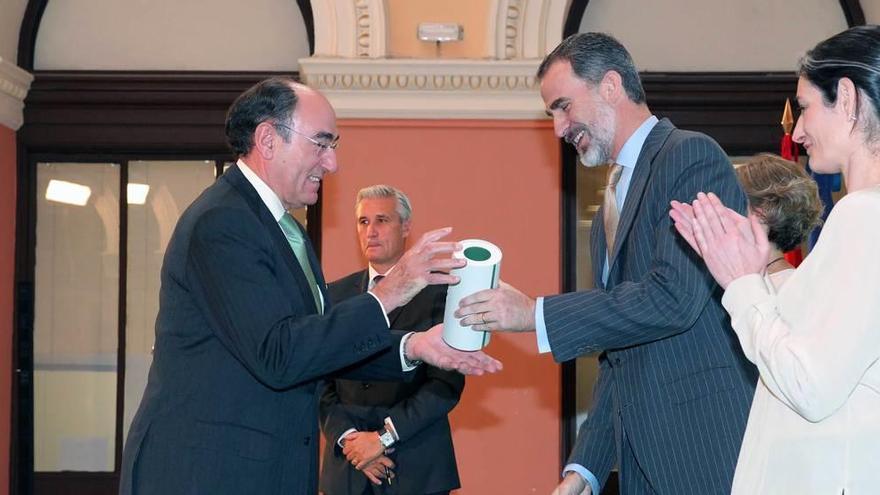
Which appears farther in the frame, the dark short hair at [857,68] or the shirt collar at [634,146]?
the shirt collar at [634,146]

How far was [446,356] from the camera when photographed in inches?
126

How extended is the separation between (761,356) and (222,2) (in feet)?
18.9

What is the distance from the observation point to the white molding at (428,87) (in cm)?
681

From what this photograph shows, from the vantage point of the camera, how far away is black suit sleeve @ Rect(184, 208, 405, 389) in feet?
9.46

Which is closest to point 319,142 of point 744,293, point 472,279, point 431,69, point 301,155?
point 301,155

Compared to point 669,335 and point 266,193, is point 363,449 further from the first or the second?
point 669,335

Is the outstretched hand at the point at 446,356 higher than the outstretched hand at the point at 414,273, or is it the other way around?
the outstretched hand at the point at 414,273

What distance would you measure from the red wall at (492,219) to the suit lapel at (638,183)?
3666 millimetres

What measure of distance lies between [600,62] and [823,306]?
4.46ft

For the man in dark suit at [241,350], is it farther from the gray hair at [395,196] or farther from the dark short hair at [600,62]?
the gray hair at [395,196]

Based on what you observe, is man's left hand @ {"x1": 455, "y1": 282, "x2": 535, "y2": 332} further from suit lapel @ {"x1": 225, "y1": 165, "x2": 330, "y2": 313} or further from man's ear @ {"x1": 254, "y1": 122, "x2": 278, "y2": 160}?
man's ear @ {"x1": 254, "y1": 122, "x2": 278, "y2": 160}

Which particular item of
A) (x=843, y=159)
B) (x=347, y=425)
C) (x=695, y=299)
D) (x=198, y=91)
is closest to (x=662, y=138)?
(x=695, y=299)

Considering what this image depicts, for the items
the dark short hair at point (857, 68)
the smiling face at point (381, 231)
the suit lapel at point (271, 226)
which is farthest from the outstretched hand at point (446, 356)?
the smiling face at point (381, 231)

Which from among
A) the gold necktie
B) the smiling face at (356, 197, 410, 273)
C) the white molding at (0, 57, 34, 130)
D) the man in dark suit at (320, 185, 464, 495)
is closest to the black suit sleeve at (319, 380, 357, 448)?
the man in dark suit at (320, 185, 464, 495)
